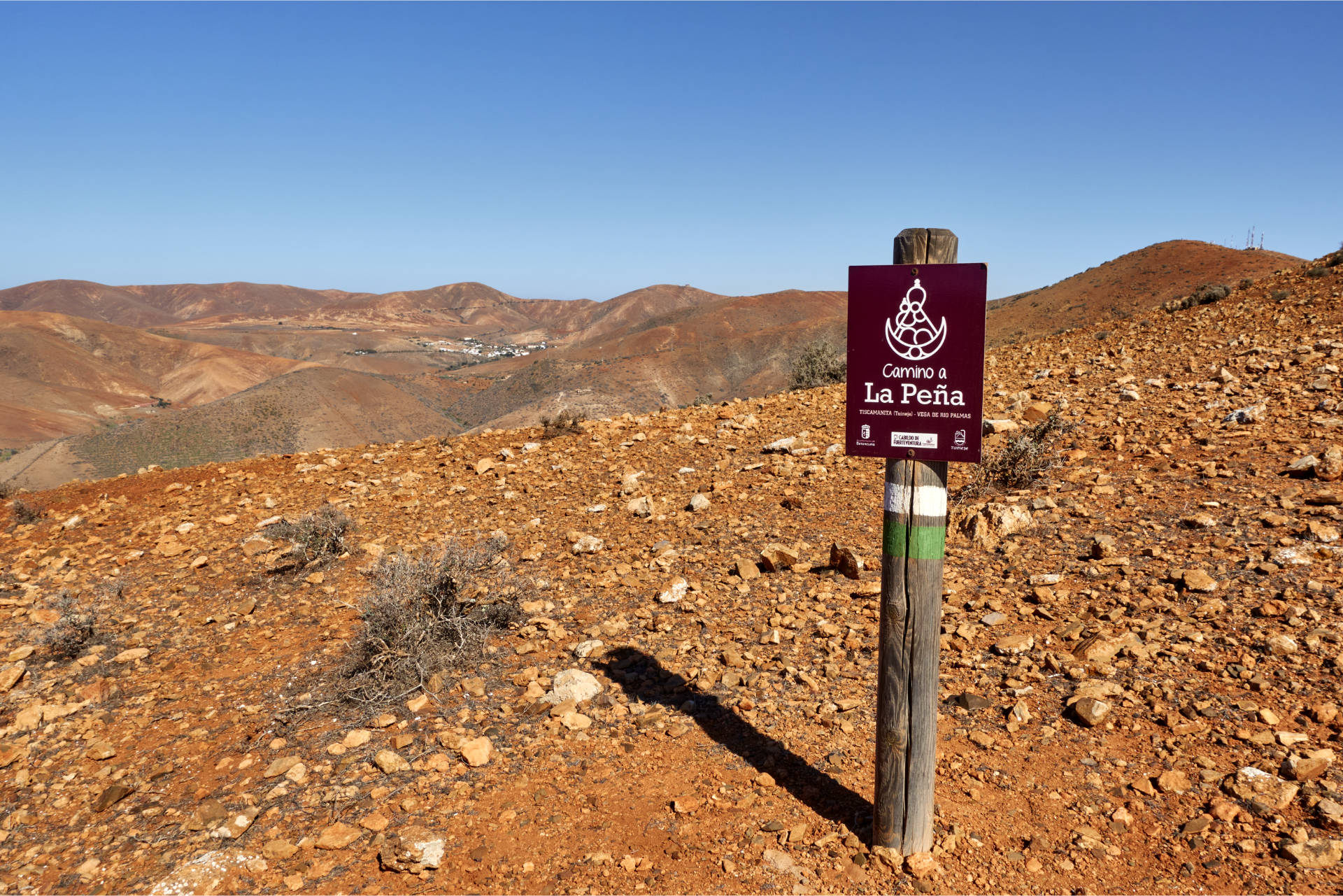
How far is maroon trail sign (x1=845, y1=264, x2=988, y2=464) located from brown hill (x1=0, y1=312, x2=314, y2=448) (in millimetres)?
66969

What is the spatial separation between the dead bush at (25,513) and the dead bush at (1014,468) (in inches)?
366

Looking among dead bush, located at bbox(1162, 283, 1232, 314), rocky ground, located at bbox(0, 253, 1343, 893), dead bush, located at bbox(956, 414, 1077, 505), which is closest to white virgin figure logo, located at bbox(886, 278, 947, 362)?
rocky ground, located at bbox(0, 253, 1343, 893)

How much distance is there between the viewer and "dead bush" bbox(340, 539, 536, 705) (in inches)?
166

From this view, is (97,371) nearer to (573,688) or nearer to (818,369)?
(818,369)

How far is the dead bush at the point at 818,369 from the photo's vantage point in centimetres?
1289

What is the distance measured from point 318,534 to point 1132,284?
36.5 meters

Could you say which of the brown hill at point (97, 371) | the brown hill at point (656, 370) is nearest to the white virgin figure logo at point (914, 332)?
the brown hill at point (656, 370)

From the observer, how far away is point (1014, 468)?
19.2ft

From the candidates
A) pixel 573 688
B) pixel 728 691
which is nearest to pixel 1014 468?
pixel 728 691

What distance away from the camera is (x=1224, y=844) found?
2604 mm

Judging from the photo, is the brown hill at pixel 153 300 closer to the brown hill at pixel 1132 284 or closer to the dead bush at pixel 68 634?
the brown hill at pixel 1132 284

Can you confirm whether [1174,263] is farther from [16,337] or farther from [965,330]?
[16,337]

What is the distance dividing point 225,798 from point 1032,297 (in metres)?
42.8

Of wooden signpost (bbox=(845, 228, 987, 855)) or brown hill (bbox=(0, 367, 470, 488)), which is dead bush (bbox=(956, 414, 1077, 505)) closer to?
wooden signpost (bbox=(845, 228, 987, 855))
